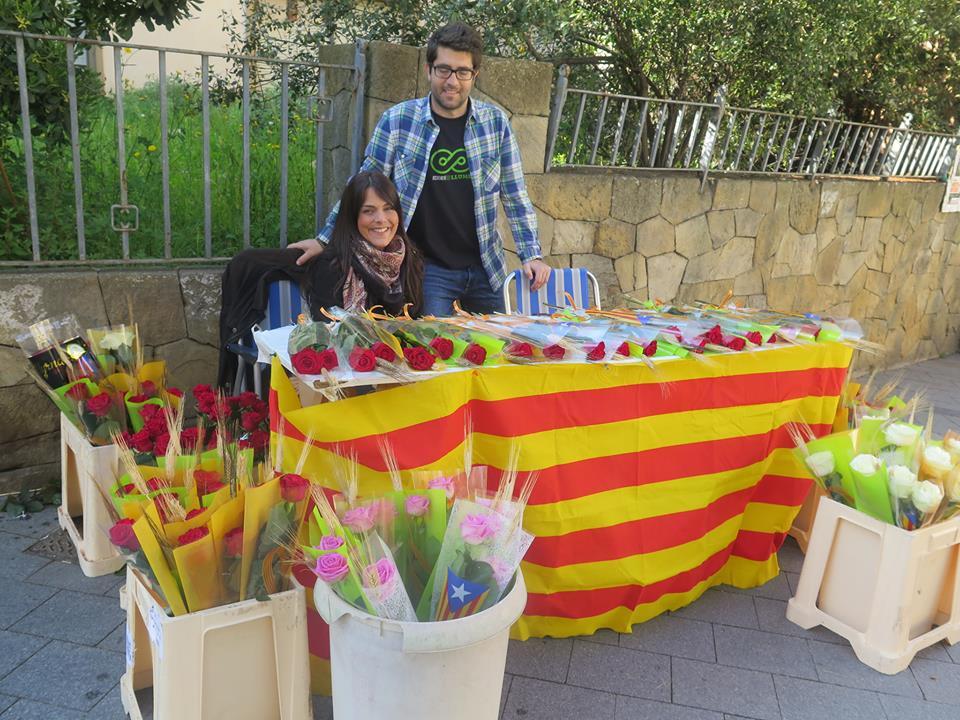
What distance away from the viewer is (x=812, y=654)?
8.84 ft

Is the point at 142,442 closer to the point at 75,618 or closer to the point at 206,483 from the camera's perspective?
the point at 206,483

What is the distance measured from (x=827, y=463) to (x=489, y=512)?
5.03 feet

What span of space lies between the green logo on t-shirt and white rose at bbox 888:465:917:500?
6.60 ft

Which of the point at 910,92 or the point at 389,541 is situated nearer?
the point at 389,541

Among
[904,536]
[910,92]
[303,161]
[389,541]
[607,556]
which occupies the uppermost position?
[910,92]

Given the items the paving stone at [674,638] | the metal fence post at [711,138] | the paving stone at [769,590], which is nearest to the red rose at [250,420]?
the paving stone at [674,638]

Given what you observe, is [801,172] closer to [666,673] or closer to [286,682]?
[666,673]

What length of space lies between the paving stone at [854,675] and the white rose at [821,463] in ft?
1.99

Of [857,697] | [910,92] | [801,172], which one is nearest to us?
[857,697]

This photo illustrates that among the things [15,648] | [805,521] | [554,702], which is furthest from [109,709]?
[805,521]

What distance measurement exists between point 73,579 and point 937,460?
2.97m

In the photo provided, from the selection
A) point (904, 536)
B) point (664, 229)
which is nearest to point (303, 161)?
point (664, 229)

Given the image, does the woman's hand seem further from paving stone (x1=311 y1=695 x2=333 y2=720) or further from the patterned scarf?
paving stone (x1=311 y1=695 x2=333 y2=720)

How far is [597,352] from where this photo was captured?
249 centimetres
